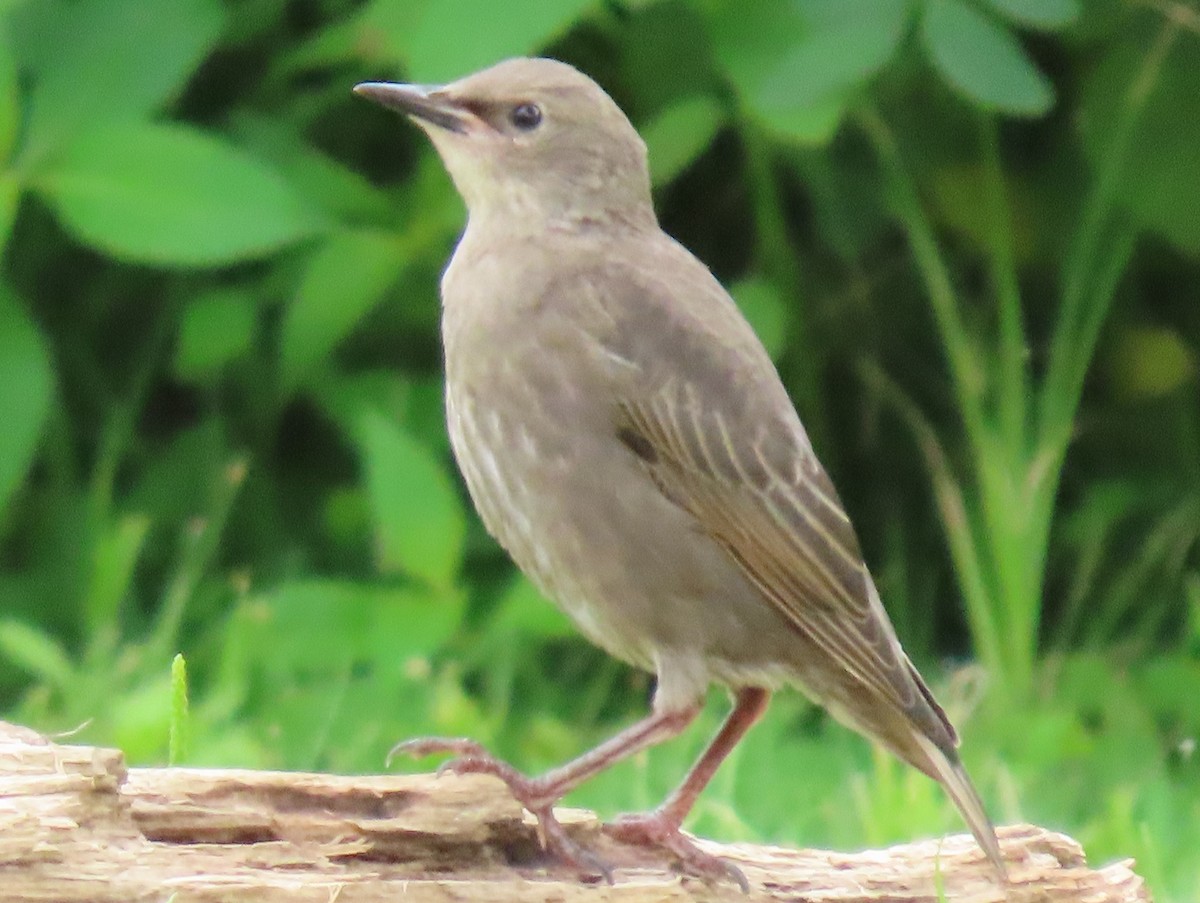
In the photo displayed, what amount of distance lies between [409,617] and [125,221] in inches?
48.1

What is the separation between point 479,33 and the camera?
4906 mm

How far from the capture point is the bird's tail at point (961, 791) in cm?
377

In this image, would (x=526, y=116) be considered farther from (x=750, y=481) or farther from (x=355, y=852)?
(x=355, y=852)

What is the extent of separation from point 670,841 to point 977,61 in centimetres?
214

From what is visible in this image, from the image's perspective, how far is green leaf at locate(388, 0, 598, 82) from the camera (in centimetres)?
487

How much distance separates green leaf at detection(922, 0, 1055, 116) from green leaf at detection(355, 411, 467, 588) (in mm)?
1651

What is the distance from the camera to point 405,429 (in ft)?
18.9

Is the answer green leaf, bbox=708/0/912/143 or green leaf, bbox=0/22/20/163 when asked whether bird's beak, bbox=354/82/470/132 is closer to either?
green leaf, bbox=708/0/912/143

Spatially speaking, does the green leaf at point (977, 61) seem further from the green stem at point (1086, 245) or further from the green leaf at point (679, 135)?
the green stem at point (1086, 245)

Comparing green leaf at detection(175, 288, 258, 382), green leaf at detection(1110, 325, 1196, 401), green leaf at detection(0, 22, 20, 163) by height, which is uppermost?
green leaf at detection(0, 22, 20, 163)

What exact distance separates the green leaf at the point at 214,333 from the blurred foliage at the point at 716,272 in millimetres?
10

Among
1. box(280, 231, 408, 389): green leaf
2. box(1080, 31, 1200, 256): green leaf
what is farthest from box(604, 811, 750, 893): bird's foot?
box(1080, 31, 1200, 256): green leaf

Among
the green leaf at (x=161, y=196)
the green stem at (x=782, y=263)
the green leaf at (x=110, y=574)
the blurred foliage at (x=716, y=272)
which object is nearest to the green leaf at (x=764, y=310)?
the blurred foliage at (x=716, y=272)

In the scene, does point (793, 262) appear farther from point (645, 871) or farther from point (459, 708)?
point (645, 871)
